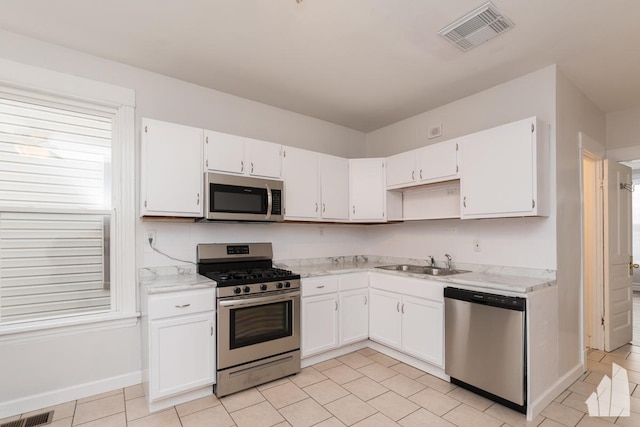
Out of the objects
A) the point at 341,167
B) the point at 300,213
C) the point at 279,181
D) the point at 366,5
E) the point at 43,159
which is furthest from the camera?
the point at 341,167

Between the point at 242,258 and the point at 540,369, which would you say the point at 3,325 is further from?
the point at 540,369

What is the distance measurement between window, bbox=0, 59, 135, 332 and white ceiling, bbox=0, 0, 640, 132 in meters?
0.50

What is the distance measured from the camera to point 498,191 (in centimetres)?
270

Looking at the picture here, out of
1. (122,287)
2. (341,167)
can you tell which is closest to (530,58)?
(341,167)

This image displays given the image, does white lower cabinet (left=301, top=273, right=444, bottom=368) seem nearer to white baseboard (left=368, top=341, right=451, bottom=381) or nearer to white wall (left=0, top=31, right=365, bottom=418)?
white baseboard (left=368, top=341, right=451, bottom=381)

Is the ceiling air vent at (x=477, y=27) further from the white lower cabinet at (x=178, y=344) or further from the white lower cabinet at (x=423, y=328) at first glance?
the white lower cabinet at (x=178, y=344)

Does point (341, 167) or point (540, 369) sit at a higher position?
point (341, 167)

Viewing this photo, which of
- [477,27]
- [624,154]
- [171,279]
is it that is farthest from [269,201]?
[624,154]

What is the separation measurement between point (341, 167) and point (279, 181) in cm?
93

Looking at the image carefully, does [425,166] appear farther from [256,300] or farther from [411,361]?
[256,300]

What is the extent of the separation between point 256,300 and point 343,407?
1065 millimetres

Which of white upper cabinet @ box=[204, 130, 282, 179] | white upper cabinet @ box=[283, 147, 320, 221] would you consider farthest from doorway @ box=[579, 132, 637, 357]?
white upper cabinet @ box=[204, 130, 282, 179]

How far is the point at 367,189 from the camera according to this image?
3824 mm

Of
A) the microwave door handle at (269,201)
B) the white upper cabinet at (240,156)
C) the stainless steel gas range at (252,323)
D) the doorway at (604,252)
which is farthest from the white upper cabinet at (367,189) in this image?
the doorway at (604,252)
